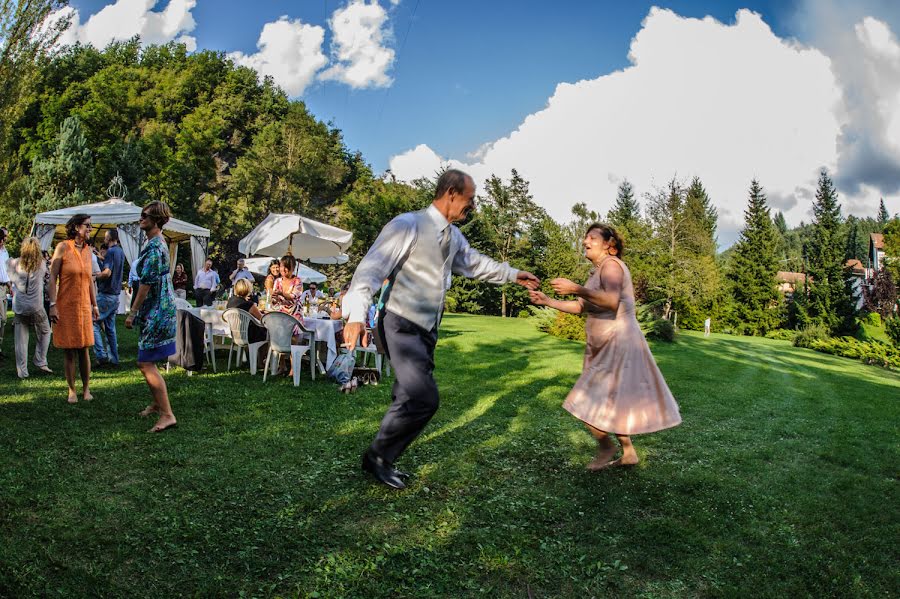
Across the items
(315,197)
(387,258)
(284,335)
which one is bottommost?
(284,335)

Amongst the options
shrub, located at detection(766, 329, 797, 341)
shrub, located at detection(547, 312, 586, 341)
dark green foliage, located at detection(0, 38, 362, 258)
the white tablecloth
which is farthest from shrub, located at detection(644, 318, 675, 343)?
dark green foliage, located at detection(0, 38, 362, 258)

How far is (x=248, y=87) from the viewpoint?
2013 inches

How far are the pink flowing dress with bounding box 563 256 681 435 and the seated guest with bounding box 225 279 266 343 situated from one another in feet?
17.3

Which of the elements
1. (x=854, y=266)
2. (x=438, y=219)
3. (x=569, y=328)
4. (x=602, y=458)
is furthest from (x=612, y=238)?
(x=854, y=266)

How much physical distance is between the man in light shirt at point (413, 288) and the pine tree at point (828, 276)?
3963 centimetres

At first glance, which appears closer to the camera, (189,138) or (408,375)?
(408,375)

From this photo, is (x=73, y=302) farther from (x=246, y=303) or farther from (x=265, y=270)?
(x=265, y=270)

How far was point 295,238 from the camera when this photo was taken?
500 inches

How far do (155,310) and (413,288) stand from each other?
108 inches

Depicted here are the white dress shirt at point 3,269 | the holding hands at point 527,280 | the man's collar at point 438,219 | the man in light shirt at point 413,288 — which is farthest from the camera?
the white dress shirt at point 3,269

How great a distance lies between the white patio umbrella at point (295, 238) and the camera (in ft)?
Result: 35.7

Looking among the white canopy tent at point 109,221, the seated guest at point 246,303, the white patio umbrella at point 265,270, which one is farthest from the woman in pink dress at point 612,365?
the white patio umbrella at point 265,270

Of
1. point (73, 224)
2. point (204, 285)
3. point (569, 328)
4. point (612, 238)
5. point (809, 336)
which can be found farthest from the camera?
point (809, 336)

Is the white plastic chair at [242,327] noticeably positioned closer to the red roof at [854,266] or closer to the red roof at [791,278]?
the red roof at [791,278]
